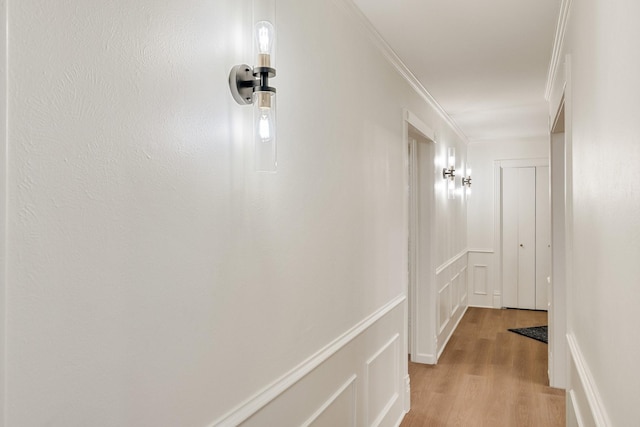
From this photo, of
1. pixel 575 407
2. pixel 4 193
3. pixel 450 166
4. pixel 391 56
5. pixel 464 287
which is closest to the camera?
pixel 4 193

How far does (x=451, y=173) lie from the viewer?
17.6 ft

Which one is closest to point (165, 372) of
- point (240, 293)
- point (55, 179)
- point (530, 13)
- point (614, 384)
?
point (240, 293)

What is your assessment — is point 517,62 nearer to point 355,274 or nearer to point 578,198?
point 578,198

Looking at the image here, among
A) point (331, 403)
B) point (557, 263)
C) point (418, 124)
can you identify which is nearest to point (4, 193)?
point (331, 403)

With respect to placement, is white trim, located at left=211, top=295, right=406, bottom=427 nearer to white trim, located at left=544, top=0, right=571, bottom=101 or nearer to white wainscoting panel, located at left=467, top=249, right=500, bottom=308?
white trim, located at left=544, top=0, right=571, bottom=101

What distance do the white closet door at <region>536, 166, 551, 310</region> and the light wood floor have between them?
156cm

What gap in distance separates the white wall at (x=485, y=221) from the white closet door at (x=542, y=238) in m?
0.50

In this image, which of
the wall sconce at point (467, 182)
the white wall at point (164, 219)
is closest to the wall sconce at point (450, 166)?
the wall sconce at point (467, 182)

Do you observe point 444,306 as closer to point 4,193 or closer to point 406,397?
point 406,397

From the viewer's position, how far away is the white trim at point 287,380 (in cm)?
144

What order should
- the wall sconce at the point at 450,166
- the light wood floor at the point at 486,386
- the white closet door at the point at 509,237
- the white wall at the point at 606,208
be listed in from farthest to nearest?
the white closet door at the point at 509,237
the wall sconce at the point at 450,166
the light wood floor at the point at 486,386
the white wall at the point at 606,208

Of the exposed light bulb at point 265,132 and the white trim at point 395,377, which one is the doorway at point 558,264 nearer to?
the white trim at point 395,377

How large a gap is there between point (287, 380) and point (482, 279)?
19.9 feet

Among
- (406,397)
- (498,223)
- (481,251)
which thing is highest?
(498,223)
